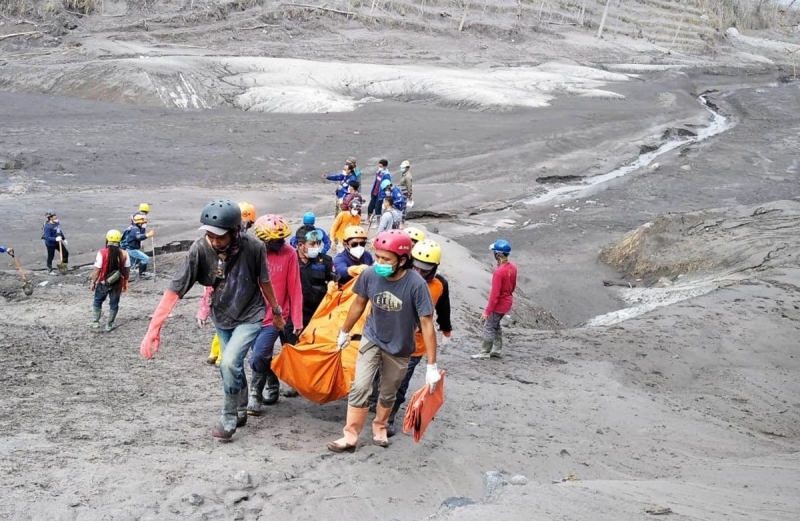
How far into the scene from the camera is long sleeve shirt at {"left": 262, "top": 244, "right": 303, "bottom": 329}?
21.4ft

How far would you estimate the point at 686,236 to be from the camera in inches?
712

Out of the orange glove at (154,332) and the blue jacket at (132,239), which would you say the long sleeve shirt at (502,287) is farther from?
the blue jacket at (132,239)

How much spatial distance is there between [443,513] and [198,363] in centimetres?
430

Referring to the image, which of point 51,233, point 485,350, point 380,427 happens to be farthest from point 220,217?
point 51,233

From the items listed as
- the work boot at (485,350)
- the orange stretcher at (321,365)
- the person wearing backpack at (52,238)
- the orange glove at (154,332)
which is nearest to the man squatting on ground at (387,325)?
the orange stretcher at (321,365)

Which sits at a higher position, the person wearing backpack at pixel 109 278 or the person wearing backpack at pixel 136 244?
the person wearing backpack at pixel 109 278

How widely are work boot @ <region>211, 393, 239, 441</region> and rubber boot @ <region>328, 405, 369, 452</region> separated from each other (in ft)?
2.45

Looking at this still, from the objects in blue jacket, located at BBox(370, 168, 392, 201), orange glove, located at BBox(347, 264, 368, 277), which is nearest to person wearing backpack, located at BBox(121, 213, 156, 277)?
blue jacket, located at BBox(370, 168, 392, 201)

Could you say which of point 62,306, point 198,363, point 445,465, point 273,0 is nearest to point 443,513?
point 445,465

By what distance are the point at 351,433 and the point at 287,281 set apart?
135 cm

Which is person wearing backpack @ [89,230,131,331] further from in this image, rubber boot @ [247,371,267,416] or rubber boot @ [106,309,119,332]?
rubber boot @ [247,371,267,416]

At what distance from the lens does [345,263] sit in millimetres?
7414

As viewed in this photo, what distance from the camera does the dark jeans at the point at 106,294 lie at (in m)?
10.4

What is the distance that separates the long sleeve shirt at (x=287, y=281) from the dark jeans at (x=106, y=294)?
463 centimetres
